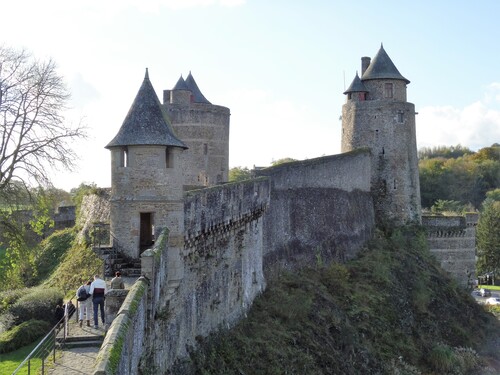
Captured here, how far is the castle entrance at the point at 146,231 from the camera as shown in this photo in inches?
647

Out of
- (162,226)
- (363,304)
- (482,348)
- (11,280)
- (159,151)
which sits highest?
(159,151)

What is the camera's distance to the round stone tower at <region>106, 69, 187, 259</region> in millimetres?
15812

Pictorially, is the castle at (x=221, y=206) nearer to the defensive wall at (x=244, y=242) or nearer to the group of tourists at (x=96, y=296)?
the defensive wall at (x=244, y=242)

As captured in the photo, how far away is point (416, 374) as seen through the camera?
2728 centimetres

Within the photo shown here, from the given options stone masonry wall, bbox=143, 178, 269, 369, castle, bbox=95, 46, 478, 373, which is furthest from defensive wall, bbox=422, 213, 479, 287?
stone masonry wall, bbox=143, 178, 269, 369

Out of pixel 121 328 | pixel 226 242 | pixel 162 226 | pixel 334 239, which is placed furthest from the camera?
pixel 334 239

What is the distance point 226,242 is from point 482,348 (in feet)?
61.8

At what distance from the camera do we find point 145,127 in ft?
52.4

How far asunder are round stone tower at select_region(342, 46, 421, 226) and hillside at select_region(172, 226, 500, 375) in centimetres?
188

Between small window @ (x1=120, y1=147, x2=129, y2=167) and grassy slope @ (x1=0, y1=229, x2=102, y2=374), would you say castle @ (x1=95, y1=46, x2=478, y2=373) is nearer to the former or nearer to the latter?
small window @ (x1=120, y1=147, x2=129, y2=167)

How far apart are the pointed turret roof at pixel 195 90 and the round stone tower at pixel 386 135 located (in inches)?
320

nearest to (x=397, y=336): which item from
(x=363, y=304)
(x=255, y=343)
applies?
(x=363, y=304)

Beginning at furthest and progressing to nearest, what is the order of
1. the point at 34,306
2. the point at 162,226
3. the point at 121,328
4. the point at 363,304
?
the point at 363,304
the point at 34,306
the point at 162,226
the point at 121,328

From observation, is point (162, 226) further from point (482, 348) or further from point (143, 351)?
point (482, 348)
